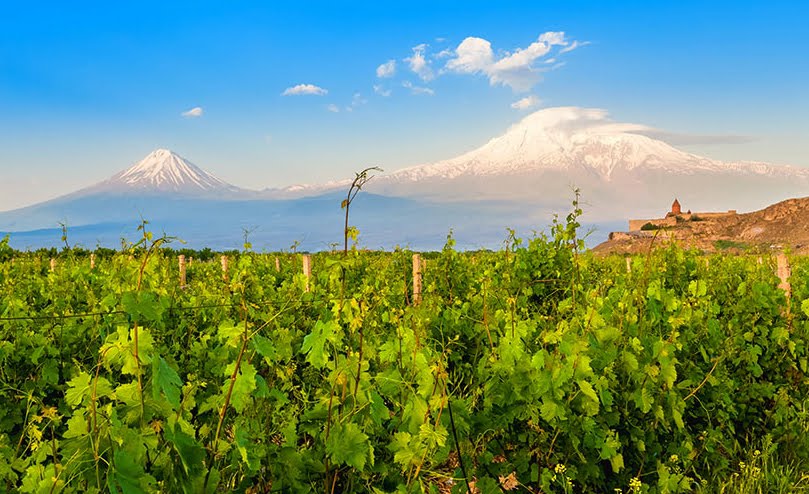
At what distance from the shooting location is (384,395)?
9.75ft

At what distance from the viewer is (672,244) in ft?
27.6

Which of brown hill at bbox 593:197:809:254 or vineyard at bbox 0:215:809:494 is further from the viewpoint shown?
brown hill at bbox 593:197:809:254

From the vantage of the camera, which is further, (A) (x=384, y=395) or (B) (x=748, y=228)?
(B) (x=748, y=228)

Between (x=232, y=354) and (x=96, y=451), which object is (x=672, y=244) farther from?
(x=96, y=451)

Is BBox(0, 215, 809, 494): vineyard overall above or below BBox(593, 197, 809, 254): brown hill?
above

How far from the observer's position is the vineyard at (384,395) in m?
2.02

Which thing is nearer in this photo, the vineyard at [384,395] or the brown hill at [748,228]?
the vineyard at [384,395]

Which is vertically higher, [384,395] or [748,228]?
[384,395]

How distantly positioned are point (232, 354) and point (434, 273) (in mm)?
6279

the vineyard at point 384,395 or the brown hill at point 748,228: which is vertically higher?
the vineyard at point 384,395

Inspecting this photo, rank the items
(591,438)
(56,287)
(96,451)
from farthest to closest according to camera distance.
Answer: (56,287) → (591,438) → (96,451)

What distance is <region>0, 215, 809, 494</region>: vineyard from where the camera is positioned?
2020 millimetres

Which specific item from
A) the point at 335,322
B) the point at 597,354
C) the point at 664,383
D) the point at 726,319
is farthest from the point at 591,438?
the point at 726,319

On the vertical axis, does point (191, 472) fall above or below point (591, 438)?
above
